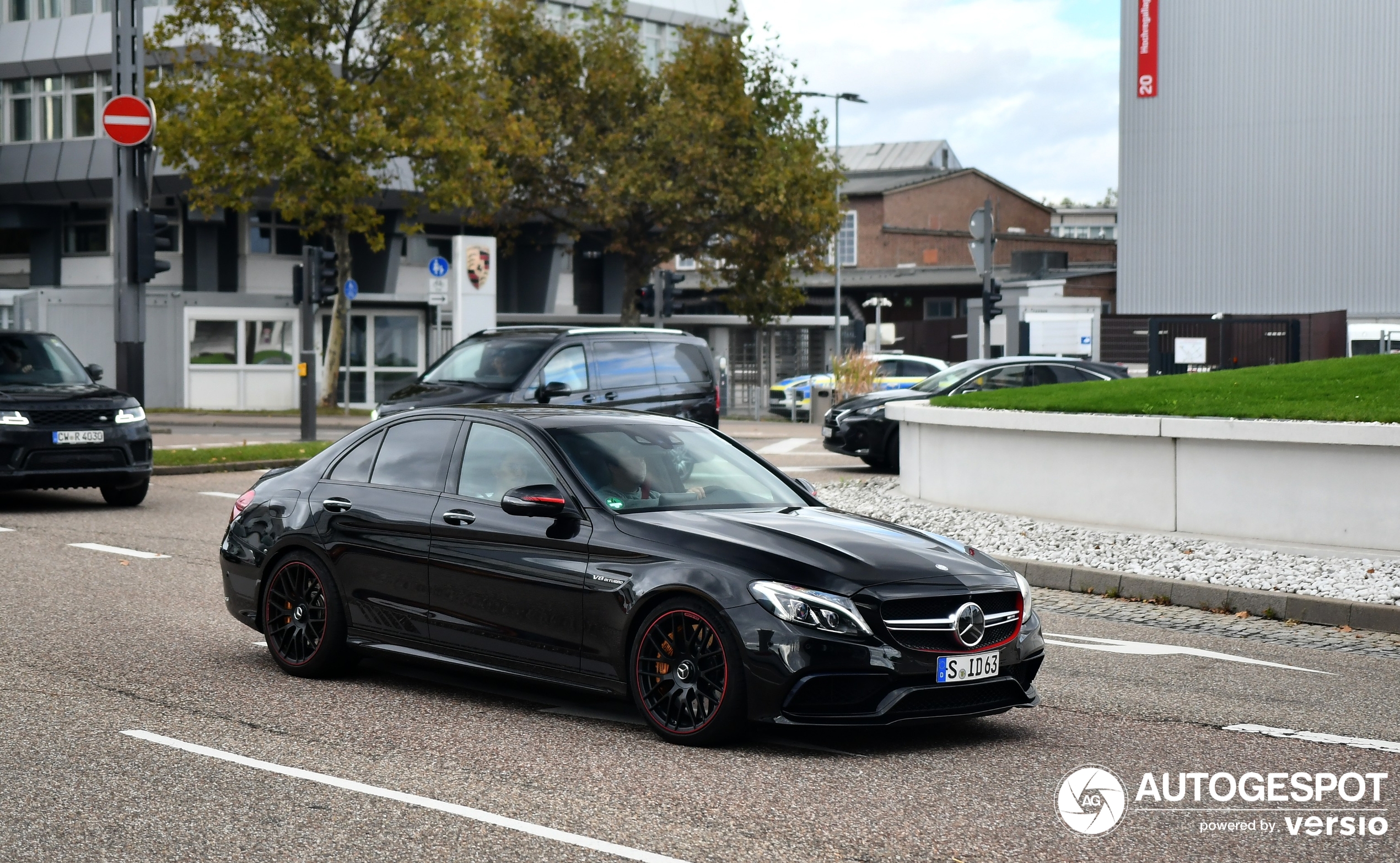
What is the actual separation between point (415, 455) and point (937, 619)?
2.84 metres

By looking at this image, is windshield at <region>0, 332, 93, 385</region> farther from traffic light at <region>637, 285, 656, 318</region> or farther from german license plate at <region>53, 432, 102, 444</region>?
traffic light at <region>637, 285, 656, 318</region>

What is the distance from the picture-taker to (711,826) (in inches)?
215

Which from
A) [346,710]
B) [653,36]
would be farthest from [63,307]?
[346,710]

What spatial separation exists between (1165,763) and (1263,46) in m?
47.3

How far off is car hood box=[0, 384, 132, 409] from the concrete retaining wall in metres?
8.30

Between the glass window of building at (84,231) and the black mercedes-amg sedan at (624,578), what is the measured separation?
4191cm

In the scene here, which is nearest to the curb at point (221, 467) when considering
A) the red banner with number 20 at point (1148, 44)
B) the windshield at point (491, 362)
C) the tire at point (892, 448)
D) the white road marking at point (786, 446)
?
the windshield at point (491, 362)

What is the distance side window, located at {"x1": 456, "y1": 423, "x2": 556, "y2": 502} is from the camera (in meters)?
7.52

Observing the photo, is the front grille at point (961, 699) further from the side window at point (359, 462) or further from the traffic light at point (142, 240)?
the traffic light at point (142, 240)

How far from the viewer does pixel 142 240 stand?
23.5 meters

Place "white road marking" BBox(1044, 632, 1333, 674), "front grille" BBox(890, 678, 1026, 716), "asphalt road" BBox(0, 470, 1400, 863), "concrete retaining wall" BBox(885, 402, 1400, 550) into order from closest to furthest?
"asphalt road" BBox(0, 470, 1400, 863) → "front grille" BBox(890, 678, 1026, 716) → "white road marking" BBox(1044, 632, 1333, 674) → "concrete retaining wall" BBox(885, 402, 1400, 550)

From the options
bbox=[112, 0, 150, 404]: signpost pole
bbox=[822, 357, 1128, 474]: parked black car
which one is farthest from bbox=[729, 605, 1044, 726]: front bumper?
bbox=[112, 0, 150, 404]: signpost pole

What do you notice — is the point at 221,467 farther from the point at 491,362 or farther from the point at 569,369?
the point at 569,369

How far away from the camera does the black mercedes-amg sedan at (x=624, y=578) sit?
6.40m
